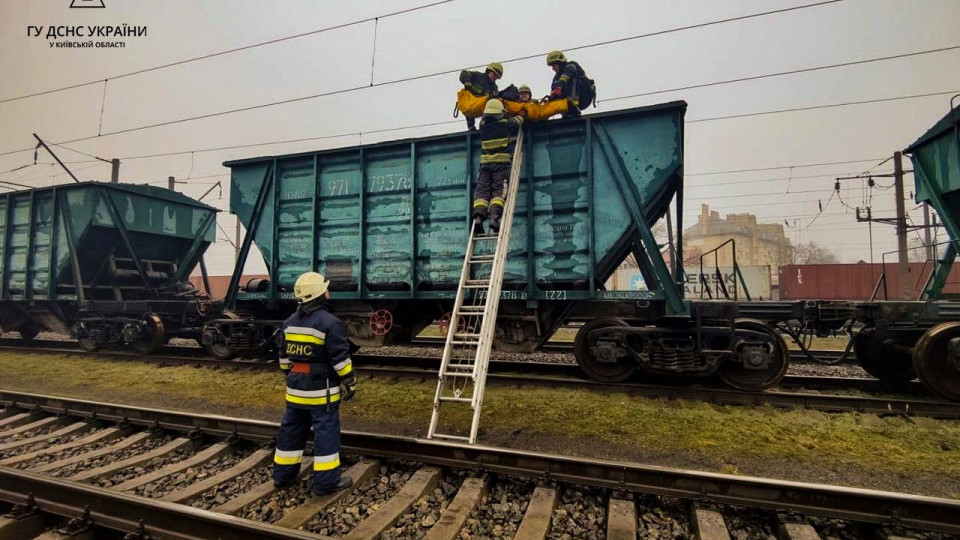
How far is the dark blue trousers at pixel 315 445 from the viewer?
3.00m

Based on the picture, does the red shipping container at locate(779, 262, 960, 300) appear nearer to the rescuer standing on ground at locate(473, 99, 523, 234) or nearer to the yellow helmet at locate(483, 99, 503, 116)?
the rescuer standing on ground at locate(473, 99, 523, 234)

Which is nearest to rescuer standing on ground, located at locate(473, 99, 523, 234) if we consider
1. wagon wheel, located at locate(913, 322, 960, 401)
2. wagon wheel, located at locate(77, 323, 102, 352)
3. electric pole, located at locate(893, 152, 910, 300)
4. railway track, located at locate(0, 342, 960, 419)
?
railway track, located at locate(0, 342, 960, 419)

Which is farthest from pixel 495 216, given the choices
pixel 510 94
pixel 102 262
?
pixel 102 262

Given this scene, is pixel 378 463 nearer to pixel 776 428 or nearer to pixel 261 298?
pixel 776 428

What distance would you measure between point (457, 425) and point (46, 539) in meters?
3.03

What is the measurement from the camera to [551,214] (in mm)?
5965

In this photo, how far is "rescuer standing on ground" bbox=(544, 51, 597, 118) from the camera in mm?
5836

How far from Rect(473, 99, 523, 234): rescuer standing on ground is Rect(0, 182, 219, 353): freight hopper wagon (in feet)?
19.8

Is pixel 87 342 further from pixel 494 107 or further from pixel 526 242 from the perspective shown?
pixel 494 107

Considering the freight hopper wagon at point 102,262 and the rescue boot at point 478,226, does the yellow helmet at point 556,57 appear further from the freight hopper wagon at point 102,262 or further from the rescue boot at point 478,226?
the freight hopper wagon at point 102,262

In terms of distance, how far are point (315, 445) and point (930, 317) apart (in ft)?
22.2

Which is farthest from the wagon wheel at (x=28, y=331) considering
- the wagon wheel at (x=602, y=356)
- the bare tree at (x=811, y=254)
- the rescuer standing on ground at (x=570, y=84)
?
the bare tree at (x=811, y=254)

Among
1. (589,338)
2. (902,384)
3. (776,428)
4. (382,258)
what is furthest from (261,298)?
(902,384)

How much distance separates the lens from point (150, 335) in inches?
330
